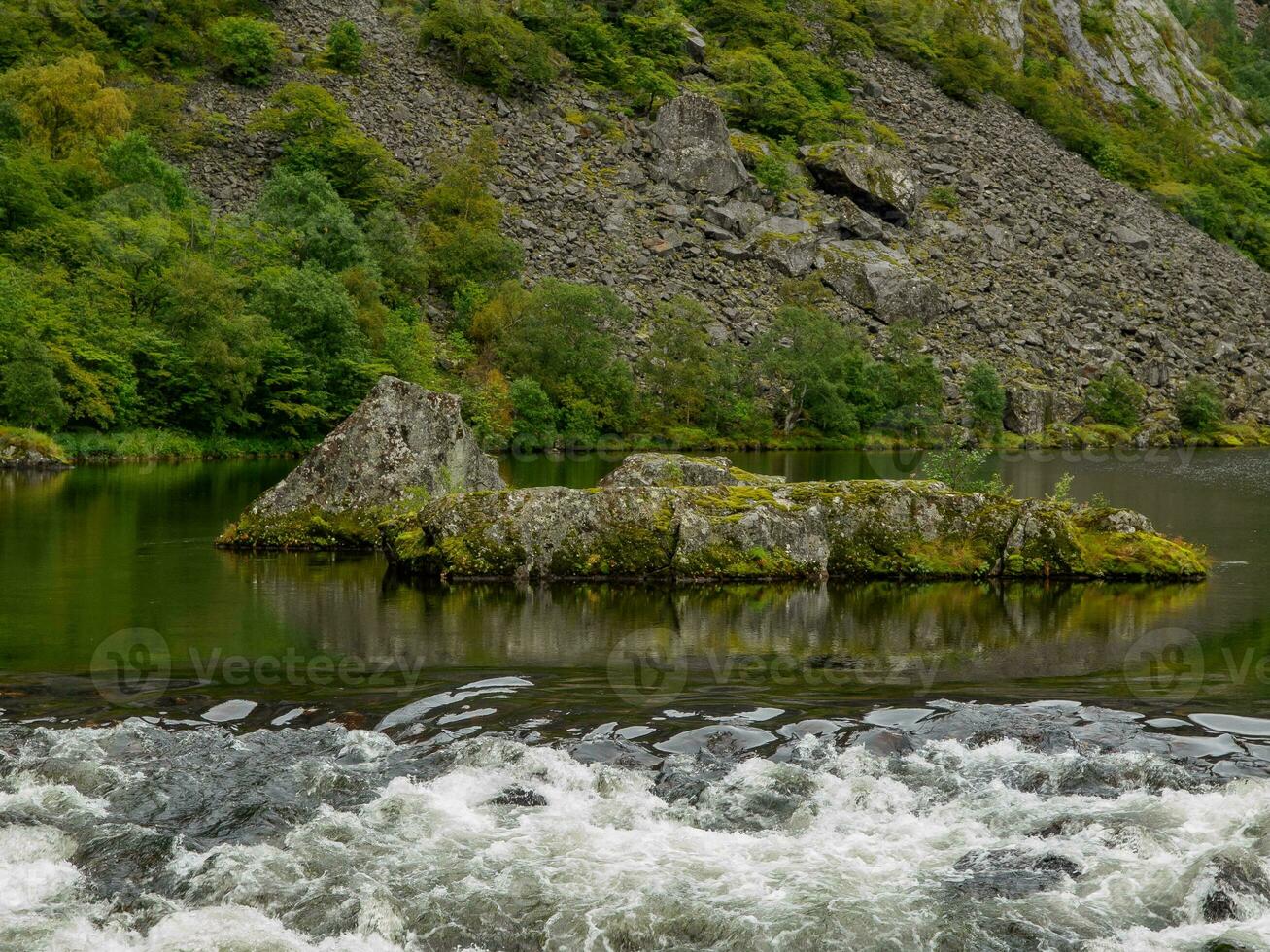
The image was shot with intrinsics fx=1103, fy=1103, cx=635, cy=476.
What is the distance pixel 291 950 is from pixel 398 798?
2227 mm

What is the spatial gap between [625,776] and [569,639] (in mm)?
5965

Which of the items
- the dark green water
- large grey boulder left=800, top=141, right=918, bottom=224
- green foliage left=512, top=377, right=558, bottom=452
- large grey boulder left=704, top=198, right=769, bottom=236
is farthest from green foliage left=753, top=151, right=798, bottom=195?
the dark green water

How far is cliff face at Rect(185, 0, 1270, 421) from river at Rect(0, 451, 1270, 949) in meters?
77.7

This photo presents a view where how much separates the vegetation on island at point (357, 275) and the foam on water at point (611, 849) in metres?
48.1

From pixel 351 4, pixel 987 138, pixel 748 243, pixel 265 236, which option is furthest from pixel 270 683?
pixel 987 138

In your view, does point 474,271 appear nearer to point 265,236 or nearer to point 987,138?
point 265,236

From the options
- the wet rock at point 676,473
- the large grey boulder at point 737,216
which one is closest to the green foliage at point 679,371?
the large grey boulder at point 737,216

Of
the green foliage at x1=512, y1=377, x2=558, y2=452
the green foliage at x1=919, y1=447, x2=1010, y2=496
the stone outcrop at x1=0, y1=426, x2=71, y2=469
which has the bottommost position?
the stone outcrop at x1=0, y1=426, x2=71, y2=469

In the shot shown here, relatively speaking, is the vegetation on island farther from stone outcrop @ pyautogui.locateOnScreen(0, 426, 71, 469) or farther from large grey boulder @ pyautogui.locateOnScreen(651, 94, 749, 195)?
large grey boulder @ pyautogui.locateOnScreen(651, 94, 749, 195)

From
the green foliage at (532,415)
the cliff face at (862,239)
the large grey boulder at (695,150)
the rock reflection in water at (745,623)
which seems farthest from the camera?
the large grey boulder at (695,150)

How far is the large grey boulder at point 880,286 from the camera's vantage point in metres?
107

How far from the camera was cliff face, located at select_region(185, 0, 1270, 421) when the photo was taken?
101 metres

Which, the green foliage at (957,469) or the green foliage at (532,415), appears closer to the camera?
the green foliage at (957,469)

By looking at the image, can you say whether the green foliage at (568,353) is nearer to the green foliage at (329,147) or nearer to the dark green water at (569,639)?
the green foliage at (329,147)
